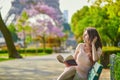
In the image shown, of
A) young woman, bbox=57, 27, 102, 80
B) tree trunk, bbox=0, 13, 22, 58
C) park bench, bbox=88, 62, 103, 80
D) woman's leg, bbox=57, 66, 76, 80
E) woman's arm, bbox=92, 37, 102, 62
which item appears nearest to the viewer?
park bench, bbox=88, 62, 103, 80

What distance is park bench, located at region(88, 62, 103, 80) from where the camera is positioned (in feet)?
21.5

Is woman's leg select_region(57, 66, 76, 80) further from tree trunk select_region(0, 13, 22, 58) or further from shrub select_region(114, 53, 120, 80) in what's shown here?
tree trunk select_region(0, 13, 22, 58)

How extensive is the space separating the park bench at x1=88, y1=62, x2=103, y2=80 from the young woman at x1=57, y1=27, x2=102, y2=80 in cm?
17

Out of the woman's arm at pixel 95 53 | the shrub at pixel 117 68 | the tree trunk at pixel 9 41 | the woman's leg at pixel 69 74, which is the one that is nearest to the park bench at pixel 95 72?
the woman's arm at pixel 95 53

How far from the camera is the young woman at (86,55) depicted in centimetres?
706

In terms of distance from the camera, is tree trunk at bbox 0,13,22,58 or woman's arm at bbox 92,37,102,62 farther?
tree trunk at bbox 0,13,22,58

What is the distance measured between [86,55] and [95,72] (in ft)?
1.92

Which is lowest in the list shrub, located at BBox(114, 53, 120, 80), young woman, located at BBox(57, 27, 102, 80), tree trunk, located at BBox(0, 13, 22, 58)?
tree trunk, located at BBox(0, 13, 22, 58)

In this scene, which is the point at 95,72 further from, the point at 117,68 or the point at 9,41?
the point at 9,41

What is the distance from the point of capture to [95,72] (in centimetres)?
662

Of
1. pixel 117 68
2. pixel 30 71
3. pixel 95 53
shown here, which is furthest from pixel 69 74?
pixel 30 71

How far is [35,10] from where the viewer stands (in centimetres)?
6506

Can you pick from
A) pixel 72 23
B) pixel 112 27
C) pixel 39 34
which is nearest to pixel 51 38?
pixel 39 34

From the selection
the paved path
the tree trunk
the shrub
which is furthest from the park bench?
the tree trunk
